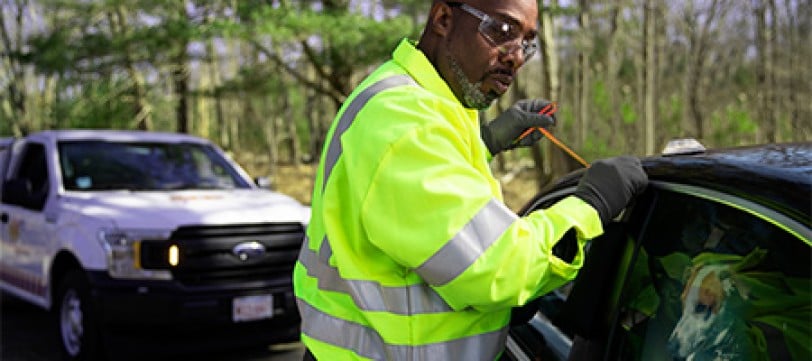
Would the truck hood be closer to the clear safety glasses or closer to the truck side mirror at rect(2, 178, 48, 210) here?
the truck side mirror at rect(2, 178, 48, 210)

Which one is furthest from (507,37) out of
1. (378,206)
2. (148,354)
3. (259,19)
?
(259,19)

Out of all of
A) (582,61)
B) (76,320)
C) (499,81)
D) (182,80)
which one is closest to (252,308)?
(76,320)

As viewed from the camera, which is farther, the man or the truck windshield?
the truck windshield

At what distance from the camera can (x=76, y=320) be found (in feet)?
16.8

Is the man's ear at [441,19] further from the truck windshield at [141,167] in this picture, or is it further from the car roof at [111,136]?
the car roof at [111,136]

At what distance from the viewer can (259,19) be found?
11922 millimetres

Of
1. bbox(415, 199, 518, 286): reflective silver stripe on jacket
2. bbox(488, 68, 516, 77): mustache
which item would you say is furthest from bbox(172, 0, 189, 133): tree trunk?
bbox(415, 199, 518, 286): reflective silver stripe on jacket

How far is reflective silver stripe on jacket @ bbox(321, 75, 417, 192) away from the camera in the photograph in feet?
5.66

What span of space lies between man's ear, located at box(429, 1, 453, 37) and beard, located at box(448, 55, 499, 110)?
7 cm

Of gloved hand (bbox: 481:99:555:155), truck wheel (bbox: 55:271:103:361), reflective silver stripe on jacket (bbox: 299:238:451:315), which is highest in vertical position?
gloved hand (bbox: 481:99:555:155)

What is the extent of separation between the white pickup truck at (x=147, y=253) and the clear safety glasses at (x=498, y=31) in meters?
3.51

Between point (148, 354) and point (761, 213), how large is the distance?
4161mm

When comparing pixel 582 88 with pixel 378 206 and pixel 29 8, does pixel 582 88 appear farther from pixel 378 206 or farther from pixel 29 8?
pixel 29 8

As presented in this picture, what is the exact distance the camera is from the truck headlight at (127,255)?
15.6ft
